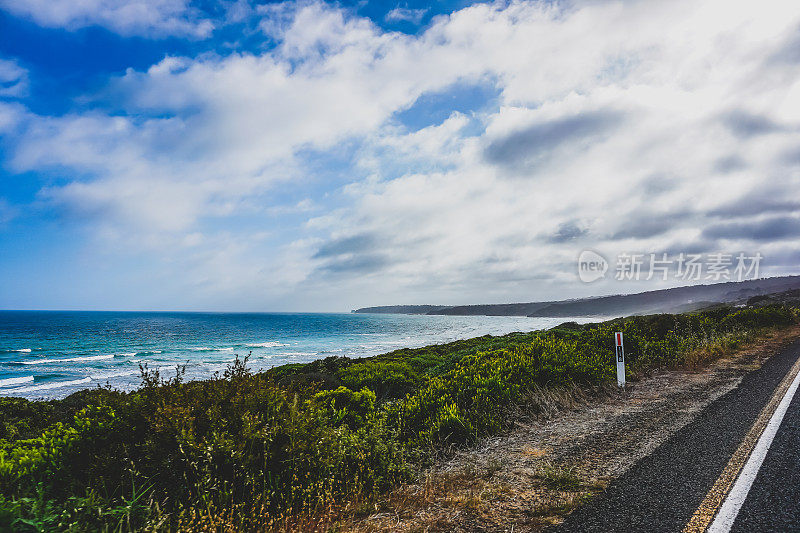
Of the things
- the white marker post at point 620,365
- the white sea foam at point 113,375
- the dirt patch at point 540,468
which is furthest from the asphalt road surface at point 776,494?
the white sea foam at point 113,375

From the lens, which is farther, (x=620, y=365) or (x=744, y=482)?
(x=620, y=365)

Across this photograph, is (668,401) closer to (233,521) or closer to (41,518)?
(233,521)

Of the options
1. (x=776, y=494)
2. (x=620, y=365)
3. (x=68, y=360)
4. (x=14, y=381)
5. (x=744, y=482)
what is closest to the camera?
(x=776, y=494)

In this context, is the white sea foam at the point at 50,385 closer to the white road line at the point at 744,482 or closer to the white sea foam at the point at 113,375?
the white sea foam at the point at 113,375

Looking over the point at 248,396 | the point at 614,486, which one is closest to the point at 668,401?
the point at 614,486

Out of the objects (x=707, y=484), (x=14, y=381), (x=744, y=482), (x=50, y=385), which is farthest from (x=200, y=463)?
(x=14, y=381)

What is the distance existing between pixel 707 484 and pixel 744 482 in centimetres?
36

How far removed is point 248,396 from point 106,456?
128 cm

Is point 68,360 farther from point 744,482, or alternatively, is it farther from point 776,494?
point 776,494

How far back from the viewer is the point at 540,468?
4715mm

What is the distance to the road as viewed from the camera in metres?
3.34

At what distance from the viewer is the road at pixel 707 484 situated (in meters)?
3.34

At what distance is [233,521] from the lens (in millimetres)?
Result: 3484

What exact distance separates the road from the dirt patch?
21cm
